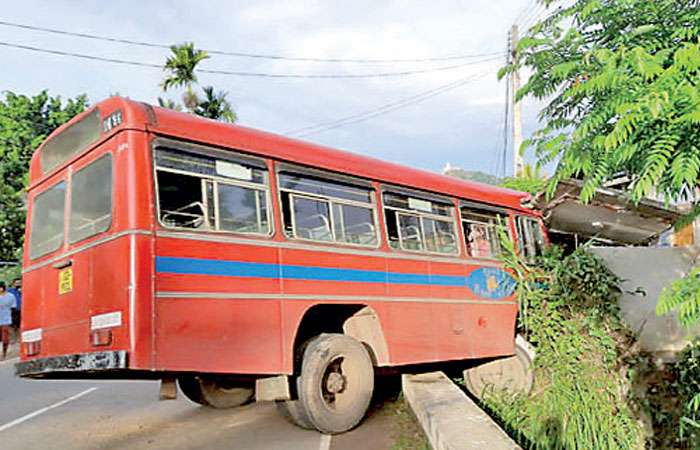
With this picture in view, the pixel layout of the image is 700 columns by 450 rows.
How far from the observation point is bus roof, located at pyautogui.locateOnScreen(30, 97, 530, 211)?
206 inches

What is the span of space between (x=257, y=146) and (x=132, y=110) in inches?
46.9

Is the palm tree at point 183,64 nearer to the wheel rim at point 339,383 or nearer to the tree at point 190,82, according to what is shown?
the tree at point 190,82

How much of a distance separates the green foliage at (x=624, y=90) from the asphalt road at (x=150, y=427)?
3456mm

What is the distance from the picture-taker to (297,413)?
6.12 meters

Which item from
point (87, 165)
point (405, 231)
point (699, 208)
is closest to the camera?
point (699, 208)

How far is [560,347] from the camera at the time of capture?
7734mm

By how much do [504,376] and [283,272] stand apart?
4158 millimetres

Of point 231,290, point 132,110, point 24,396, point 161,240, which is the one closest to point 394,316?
point 231,290

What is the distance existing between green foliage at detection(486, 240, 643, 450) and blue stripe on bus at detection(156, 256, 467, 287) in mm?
1513

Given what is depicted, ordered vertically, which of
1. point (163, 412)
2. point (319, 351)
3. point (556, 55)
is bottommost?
point (163, 412)

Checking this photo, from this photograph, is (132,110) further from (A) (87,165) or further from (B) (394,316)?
(B) (394,316)

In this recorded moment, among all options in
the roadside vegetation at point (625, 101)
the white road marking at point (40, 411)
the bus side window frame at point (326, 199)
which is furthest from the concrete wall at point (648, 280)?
the white road marking at point (40, 411)

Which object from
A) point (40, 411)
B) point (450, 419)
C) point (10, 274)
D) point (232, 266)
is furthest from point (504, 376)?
point (10, 274)

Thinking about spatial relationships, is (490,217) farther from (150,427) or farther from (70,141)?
(70,141)
